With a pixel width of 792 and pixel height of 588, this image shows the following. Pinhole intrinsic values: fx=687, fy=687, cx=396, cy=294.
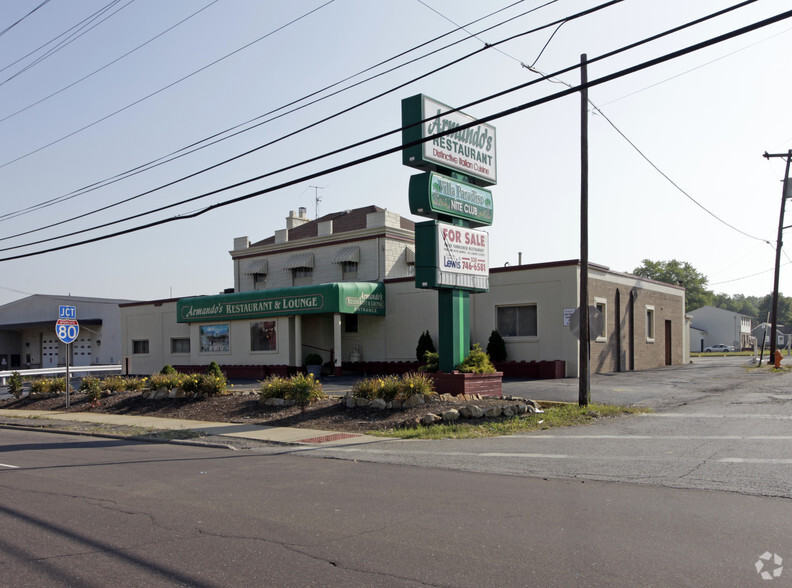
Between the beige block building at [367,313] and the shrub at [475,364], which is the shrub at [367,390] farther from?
the beige block building at [367,313]

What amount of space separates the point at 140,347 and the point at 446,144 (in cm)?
3081

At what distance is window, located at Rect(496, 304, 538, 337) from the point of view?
27.8 metres

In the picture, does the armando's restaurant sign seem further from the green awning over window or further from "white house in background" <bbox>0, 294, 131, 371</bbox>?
"white house in background" <bbox>0, 294, 131, 371</bbox>

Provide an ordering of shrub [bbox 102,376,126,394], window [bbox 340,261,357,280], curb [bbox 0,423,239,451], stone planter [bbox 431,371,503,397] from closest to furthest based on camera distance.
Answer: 1. curb [bbox 0,423,239,451]
2. stone planter [bbox 431,371,503,397]
3. shrub [bbox 102,376,126,394]
4. window [bbox 340,261,357,280]

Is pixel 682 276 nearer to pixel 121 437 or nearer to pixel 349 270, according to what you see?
pixel 349 270

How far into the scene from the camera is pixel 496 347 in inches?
1091

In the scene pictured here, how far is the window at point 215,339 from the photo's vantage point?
118 ft

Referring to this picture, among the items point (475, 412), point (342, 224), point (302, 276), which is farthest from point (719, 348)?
point (475, 412)

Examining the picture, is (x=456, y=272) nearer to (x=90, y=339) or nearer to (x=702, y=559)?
(x=702, y=559)

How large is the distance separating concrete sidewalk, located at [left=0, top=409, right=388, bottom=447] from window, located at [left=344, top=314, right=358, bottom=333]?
14627 millimetres

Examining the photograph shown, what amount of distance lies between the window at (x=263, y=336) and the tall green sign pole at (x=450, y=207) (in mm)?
16710

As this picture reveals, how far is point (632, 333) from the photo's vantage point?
31609 mm

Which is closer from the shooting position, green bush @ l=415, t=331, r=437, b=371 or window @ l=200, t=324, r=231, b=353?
green bush @ l=415, t=331, r=437, b=371

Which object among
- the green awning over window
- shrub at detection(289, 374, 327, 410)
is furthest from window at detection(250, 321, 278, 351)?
shrub at detection(289, 374, 327, 410)
